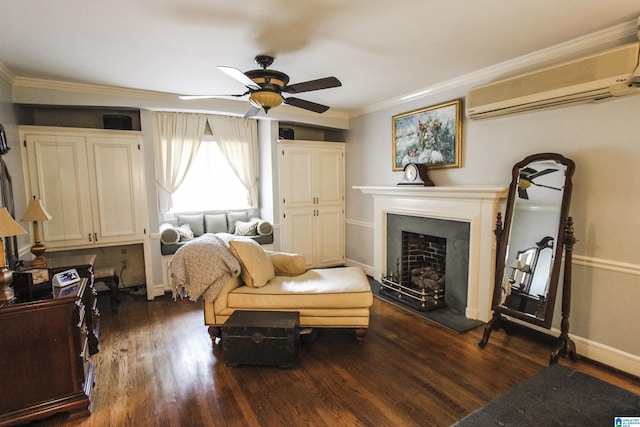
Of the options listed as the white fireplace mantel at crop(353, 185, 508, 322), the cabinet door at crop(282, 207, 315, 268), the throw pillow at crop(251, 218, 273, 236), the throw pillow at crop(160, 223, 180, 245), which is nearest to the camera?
the white fireplace mantel at crop(353, 185, 508, 322)

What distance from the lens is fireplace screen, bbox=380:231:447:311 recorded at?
3.71 metres

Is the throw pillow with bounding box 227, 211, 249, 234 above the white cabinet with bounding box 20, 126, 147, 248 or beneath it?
beneath

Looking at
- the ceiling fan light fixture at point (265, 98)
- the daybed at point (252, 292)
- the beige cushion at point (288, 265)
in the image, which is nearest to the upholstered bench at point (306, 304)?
the daybed at point (252, 292)

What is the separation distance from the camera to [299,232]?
4988 mm

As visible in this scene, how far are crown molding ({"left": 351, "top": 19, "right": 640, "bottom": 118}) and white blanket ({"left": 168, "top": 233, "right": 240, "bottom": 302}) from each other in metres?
2.83

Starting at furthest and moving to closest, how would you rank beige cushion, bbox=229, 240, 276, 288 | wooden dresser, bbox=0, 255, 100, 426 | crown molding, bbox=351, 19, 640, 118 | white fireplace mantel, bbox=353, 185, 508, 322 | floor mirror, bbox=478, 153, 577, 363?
white fireplace mantel, bbox=353, 185, 508, 322 < beige cushion, bbox=229, 240, 276, 288 < floor mirror, bbox=478, 153, 577, 363 < crown molding, bbox=351, 19, 640, 118 < wooden dresser, bbox=0, 255, 100, 426

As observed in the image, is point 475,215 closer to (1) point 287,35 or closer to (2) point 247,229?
(1) point 287,35

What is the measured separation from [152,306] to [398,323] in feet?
9.21

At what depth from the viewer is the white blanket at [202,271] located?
2.72 meters

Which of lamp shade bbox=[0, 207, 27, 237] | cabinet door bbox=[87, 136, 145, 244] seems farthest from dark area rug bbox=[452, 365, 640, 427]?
cabinet door bbox=[87, 136, 145, 244]

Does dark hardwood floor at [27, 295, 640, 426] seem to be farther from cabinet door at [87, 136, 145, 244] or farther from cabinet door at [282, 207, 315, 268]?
cabinet door at [282, 207, 315, 268]

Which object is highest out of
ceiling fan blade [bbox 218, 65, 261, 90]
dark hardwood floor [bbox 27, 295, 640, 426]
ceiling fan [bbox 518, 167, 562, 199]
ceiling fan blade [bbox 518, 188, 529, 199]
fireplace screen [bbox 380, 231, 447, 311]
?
ceiling fan blade [bbox 218, 65, 261, 90]

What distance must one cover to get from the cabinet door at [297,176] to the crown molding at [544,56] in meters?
1.73

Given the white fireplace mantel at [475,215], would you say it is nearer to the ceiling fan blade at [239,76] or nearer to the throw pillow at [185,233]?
the ceiling fan blade at [239,76]
